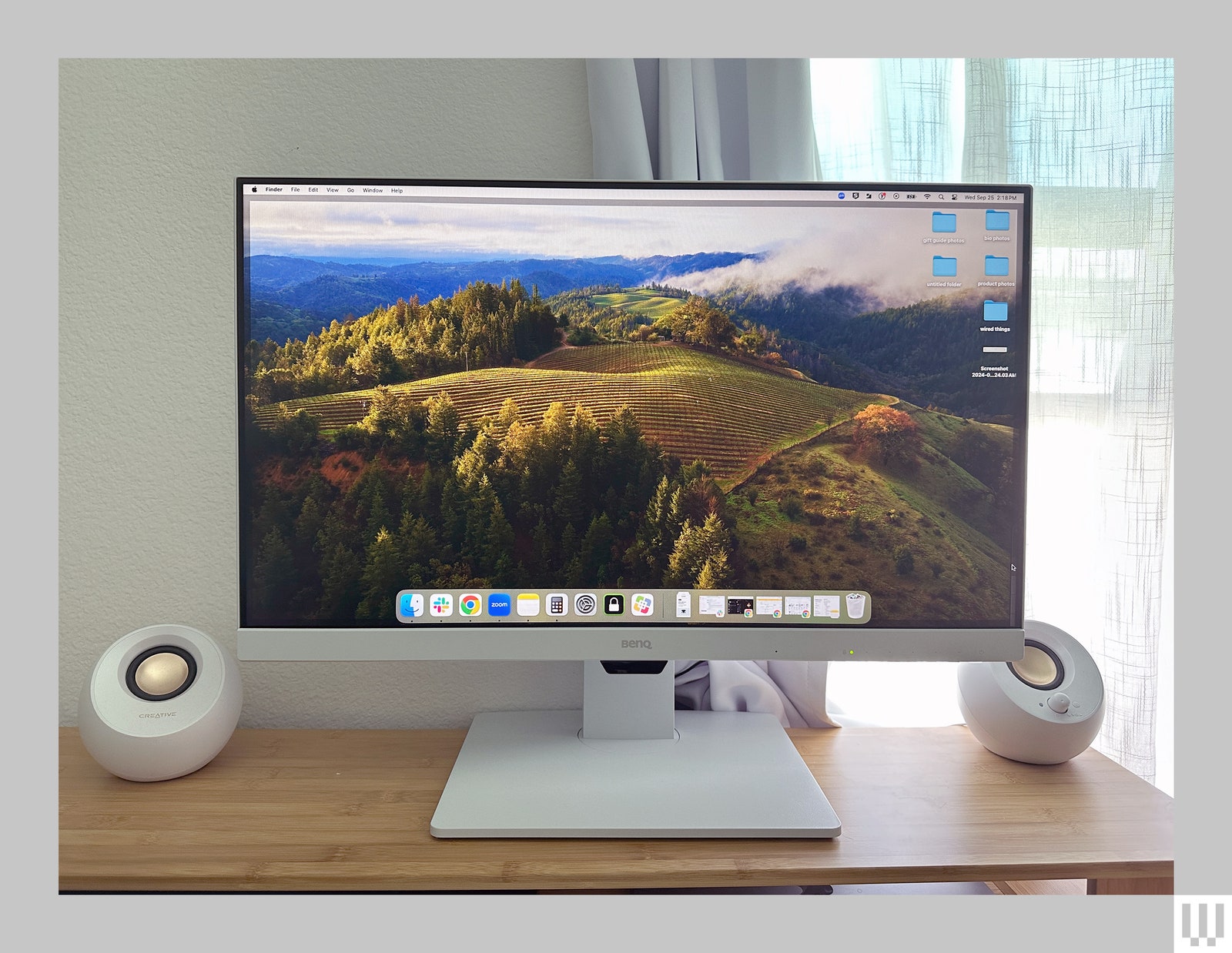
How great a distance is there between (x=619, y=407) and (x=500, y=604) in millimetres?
241

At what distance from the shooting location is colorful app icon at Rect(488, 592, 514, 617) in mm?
829

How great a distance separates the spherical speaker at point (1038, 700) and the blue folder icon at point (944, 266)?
0.43 meters

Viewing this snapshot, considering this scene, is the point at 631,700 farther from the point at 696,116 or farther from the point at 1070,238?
the point at 1070,238

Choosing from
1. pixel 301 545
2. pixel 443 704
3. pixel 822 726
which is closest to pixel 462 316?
pixel 301 545

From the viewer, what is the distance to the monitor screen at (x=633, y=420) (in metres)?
0.82

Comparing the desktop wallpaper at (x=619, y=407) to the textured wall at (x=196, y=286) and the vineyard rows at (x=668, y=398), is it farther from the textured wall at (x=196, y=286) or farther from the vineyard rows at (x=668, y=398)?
the textured wall at (x=196, y=286)

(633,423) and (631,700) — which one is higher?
(633,423)

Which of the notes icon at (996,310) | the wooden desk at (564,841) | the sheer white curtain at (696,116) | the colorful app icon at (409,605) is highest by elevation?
the sheer white curtain at (696,116)

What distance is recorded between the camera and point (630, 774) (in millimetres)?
840

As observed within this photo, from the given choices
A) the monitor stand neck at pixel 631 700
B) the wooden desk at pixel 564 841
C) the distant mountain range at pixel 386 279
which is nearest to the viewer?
the wooden desk at pixel 564 841

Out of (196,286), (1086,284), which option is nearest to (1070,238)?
(1086,284)

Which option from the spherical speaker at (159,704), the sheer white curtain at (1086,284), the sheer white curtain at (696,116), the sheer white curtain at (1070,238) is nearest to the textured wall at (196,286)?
the sheer white curtain at (696,116)

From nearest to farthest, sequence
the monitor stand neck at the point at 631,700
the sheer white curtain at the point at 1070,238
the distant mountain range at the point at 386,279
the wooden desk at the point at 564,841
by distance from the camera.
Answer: the wooden desk at the point at 564,841, the distant mountain range at the point at 386,279, the monitor stand neck at the point at 631,700, the sheer white curtain at the point at 1070,238

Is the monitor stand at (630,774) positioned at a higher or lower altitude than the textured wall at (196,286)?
lower
